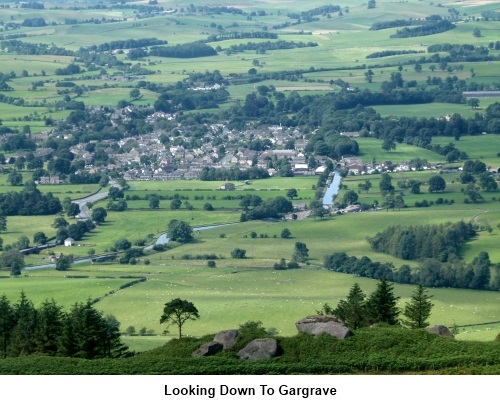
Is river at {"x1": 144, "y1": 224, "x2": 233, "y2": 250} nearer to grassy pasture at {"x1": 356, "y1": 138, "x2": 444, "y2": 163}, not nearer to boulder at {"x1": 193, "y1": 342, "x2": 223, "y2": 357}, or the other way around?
grassy pasture at {"x1": 356, "y1": 138, "x2": 444, "y2": 163}

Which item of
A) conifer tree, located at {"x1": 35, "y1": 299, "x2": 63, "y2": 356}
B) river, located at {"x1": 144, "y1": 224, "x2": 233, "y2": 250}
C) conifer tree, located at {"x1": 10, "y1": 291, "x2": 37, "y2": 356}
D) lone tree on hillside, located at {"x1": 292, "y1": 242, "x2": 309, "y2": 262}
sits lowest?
river, located at {"x1": 144, "y1": 224, "x2": 233, "y2": 250}

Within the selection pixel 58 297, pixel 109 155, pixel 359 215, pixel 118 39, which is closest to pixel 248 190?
pixel 359 215

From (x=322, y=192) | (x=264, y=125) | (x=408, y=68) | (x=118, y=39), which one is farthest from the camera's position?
(x=118, y=39)

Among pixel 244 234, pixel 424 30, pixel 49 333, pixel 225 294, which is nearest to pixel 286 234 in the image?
pixel 244 234

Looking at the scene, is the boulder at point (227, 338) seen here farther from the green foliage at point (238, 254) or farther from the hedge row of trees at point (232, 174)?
the hedge row of trees at point (232, 174)

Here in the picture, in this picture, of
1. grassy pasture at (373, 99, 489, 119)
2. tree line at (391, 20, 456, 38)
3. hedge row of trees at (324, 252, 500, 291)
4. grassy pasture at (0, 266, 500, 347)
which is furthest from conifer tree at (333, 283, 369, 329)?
tree line at (391, 20, 456, 38)

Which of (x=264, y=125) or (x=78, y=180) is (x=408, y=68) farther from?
(x=78, y=180)
